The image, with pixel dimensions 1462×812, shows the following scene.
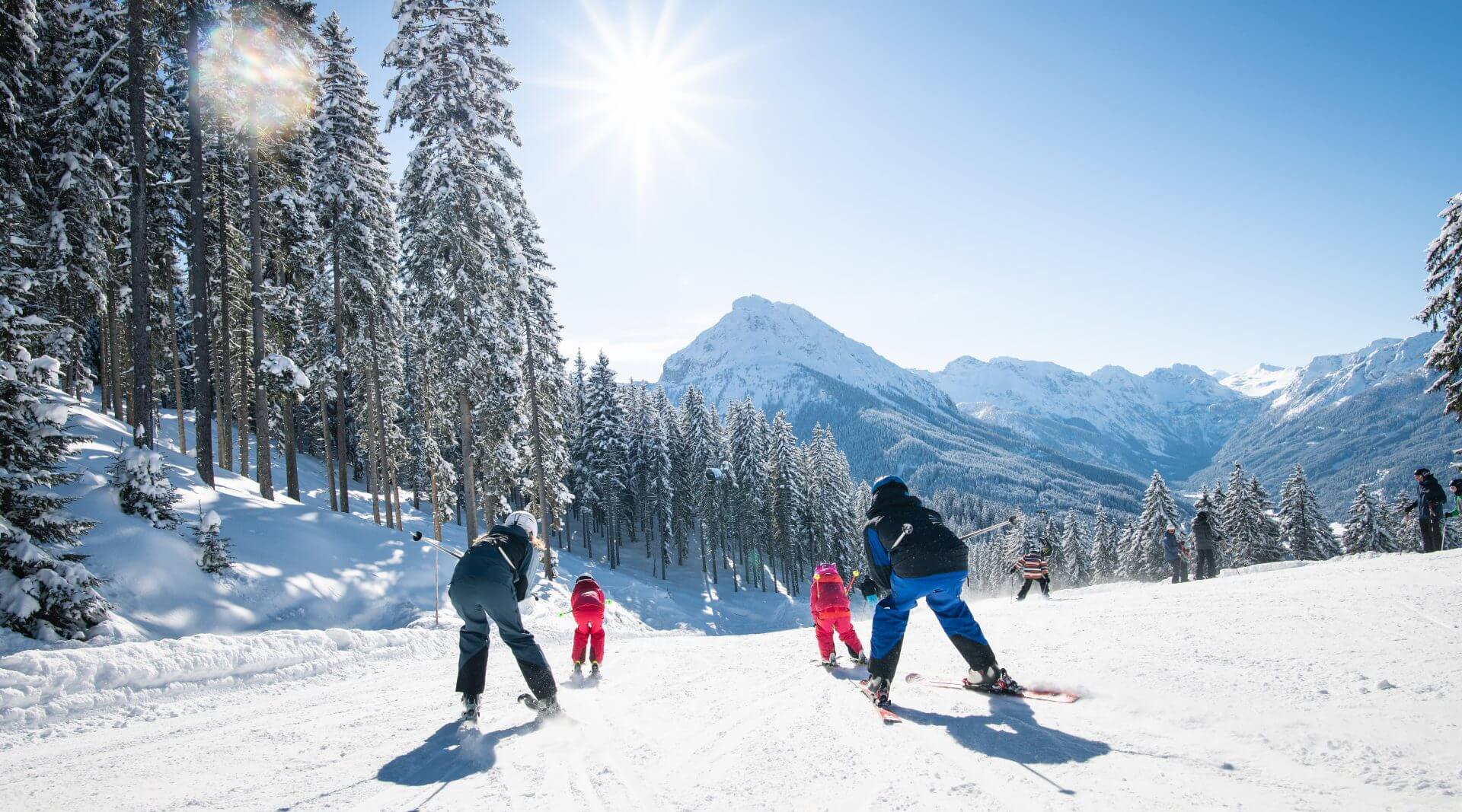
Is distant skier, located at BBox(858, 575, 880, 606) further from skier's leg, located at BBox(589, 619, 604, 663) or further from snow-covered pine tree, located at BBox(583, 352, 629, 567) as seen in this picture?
snow-covered pine tree, located at BBox(583, 352, 629, 567)

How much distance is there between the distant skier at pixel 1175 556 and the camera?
18.2m

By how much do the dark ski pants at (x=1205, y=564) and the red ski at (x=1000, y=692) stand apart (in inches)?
599

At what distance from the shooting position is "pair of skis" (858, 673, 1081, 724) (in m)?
5.23

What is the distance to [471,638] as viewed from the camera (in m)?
6.07

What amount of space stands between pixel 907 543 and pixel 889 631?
870 mm

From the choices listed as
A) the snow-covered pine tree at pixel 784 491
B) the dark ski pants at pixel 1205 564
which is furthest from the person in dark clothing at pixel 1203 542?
the snow-covered pine tree at pixel 784 491

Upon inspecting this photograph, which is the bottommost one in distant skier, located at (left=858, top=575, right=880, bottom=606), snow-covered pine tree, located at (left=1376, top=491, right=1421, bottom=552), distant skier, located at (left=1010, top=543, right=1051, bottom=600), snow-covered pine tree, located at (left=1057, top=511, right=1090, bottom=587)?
snow-covered pine tree, located at (left=1057, top=511, right=1090, bottom=587)

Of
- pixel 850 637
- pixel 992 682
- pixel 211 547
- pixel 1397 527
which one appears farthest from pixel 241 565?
pixel 1397 527

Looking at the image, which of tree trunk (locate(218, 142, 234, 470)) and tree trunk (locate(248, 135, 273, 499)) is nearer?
tree trunk (locate(248, 135, 273, 499))

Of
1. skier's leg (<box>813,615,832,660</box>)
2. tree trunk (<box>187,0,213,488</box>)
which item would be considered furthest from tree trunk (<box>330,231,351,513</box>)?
skier's leg (<box>813,615,832,660</box>)

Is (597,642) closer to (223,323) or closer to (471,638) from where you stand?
(471,638)

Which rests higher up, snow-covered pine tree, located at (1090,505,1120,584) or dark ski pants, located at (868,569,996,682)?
dark ski pants, located at (868,569,996,682)

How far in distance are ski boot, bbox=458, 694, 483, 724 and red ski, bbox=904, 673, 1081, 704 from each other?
→ 425 centimetres

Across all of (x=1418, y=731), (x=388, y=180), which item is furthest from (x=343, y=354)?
(x=1418, y=731)
